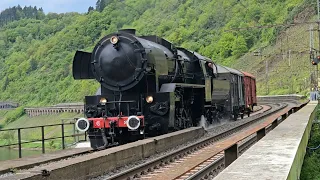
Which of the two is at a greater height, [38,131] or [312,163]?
[312,163]

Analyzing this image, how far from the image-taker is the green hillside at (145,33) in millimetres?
106688

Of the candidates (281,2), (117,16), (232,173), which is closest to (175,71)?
(232,173)

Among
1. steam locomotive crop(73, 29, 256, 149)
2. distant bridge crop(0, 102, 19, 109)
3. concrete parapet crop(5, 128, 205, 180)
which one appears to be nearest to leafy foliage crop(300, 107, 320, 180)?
concrete parapet crop(5, 128, 205, 180)

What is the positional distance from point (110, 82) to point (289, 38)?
68.7 meters

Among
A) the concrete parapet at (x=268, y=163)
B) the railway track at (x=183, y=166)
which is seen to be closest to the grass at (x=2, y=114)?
the railway track at (x=183, y=166)

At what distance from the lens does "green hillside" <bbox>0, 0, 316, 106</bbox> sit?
350 feet

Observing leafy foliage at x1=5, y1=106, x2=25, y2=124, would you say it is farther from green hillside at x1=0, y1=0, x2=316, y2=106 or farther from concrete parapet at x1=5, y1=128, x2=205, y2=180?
concrete parapet at x1=5, y1=128, x2=205, y2=180

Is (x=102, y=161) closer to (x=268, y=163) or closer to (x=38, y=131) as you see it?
(x=268, y=163)

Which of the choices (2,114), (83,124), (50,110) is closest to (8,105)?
(2,114)

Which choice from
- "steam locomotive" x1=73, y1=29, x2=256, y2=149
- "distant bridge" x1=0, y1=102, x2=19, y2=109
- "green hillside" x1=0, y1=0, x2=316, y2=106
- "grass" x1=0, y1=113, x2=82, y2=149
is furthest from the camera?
"distant bridge" x1=0, y1=102, x2=19, y2=109

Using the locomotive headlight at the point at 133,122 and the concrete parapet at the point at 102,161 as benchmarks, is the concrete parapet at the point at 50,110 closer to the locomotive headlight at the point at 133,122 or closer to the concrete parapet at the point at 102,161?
the locomotive headlight at the point at 133,122

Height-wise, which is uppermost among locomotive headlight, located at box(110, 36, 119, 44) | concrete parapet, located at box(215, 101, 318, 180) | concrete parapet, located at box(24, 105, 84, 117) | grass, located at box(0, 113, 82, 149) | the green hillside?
the green hillside

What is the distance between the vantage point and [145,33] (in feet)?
489

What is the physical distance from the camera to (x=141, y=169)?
1025cm
